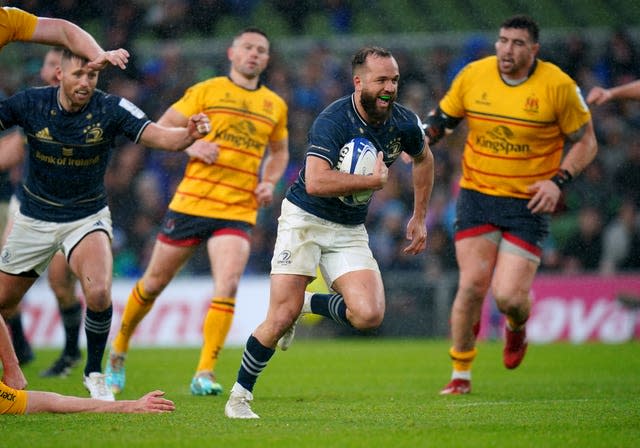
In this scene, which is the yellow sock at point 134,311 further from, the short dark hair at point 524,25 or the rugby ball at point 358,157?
the short dark hair at point 524,25

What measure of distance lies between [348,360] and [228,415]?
20.8 ft

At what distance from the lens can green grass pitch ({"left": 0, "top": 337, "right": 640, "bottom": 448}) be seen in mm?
6402

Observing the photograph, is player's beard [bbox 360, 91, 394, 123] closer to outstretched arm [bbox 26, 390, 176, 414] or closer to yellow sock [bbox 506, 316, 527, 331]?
outstretched arm [bbox 26, 390, 176, 414]

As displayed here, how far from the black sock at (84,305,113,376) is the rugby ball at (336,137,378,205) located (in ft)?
8.40

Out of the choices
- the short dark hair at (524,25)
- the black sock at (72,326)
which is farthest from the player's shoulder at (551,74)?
the black sock at (72,326)

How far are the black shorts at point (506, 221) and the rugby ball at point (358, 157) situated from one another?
2.39 m

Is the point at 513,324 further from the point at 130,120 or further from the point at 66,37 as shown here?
the point at 66,37

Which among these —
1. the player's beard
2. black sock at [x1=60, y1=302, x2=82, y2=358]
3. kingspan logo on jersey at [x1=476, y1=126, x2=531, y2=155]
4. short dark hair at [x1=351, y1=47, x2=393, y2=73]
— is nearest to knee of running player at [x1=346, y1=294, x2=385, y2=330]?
the player's beard

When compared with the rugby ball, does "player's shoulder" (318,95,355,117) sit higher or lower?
higher

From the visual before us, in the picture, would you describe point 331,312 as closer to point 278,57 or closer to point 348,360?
point 348,360

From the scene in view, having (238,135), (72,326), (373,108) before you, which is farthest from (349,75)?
(373,108)

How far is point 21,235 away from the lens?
8906 mm

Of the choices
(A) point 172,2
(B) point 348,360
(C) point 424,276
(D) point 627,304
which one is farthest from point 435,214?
(A) point 172,2

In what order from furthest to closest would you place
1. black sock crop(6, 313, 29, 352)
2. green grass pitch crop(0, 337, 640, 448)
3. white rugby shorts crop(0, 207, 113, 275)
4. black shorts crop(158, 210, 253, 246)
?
black sock crop(6, 313, 29, 352) < black shorts crop(158, 210, 253, 246) < white rugby shorts crop(0, 207, 113, 275) < green grass pitch crop(0, 337, 640, 448)
